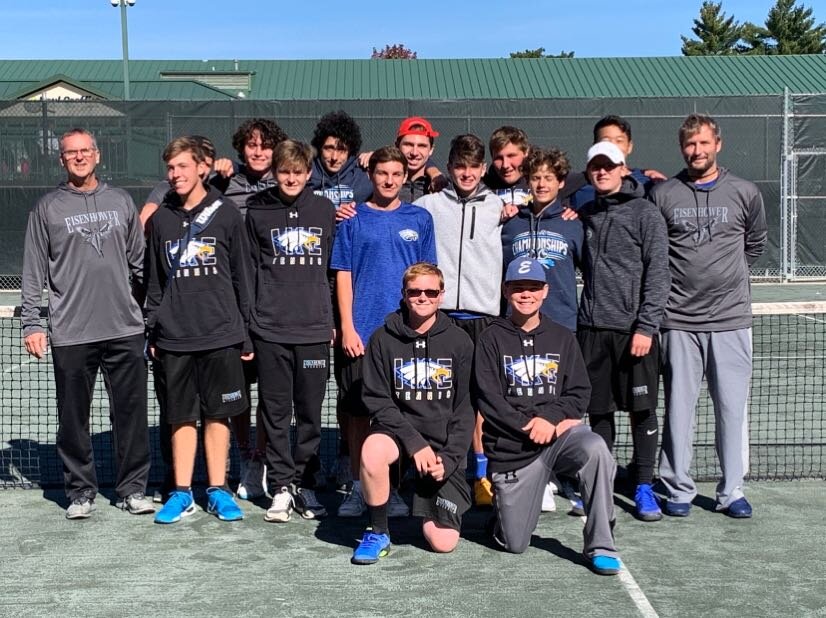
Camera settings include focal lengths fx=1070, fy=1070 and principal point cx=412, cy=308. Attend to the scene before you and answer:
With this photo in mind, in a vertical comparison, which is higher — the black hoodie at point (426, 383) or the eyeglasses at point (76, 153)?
the eyeglasses at point (76, 153)

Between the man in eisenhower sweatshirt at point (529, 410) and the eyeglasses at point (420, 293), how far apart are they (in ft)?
1.08

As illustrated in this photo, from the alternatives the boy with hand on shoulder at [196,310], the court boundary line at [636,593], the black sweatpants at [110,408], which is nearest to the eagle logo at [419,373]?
the boy with hand on shoulder at [196,310]

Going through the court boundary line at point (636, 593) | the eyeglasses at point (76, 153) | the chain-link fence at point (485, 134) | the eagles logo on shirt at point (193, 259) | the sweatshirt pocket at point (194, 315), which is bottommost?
the court boundary line at point (636, 593)

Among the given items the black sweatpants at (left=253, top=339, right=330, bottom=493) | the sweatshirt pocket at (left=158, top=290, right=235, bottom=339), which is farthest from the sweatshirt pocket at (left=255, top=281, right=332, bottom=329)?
the sweatshirt pocket at (left=158, top=290, right=235, bottom=339)

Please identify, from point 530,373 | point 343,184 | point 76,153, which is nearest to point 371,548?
point 530,373

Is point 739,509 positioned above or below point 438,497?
below

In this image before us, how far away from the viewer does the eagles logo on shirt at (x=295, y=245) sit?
216 inches

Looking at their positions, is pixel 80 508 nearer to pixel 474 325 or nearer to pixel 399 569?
pixel 399 569

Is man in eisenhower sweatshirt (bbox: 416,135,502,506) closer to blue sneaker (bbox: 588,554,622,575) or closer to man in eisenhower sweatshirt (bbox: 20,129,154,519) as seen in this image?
blue sneaker (bbox: 588,554,622,575)

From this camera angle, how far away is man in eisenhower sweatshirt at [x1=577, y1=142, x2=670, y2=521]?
535cm

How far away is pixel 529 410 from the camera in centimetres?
505

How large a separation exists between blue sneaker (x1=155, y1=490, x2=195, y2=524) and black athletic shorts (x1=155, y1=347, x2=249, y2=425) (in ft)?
1.27

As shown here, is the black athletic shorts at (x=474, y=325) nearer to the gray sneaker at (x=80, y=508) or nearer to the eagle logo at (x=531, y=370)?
the eagle logo at (x=531, y=370)

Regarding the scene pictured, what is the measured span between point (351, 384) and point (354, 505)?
0.63 m
